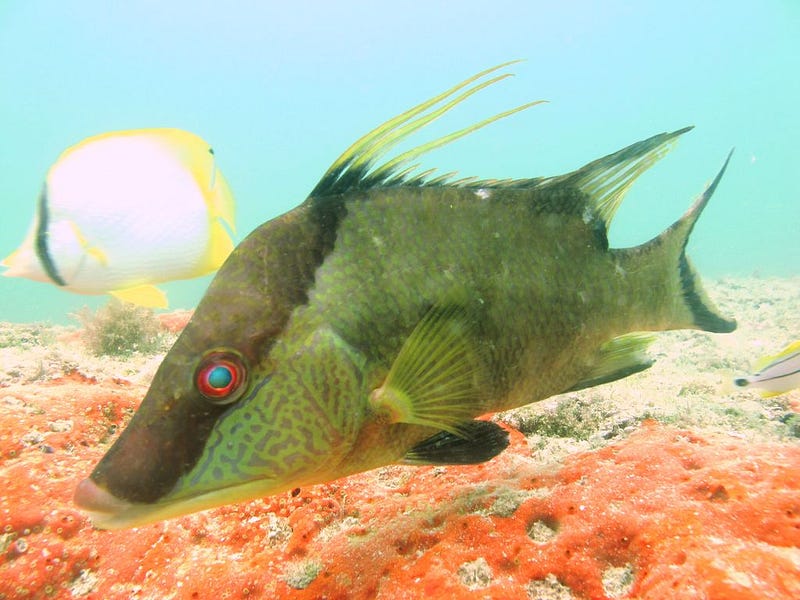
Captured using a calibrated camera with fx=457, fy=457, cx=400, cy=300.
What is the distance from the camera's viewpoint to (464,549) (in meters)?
2.10

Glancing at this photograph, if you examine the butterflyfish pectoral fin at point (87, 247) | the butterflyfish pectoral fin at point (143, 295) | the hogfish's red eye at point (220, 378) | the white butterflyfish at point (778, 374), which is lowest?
the white butterflyfish at point (778, 374)

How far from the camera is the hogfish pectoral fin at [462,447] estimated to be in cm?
203

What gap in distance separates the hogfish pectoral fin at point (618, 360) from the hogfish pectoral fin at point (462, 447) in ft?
2.23

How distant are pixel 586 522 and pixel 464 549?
57cm

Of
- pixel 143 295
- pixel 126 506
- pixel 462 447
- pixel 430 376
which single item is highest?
pixel 143 295

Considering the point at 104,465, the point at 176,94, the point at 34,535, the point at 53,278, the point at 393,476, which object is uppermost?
the point at 176,94

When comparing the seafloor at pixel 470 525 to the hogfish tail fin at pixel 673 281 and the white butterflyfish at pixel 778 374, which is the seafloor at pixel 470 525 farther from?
the hogfish tail fin at pixel 673 281

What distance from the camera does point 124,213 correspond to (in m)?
2.63

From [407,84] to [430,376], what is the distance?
20853cm

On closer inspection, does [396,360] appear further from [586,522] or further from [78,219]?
[78,219]

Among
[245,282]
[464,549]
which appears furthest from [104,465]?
[464,549]

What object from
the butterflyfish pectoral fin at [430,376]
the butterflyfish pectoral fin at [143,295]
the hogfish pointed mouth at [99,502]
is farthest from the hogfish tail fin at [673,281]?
the butterflyfish pectoral fin at [143,295]

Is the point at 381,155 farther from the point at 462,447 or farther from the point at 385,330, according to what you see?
the point at 462,447

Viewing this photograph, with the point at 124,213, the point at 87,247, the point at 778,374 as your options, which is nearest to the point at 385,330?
the point at 124,213
